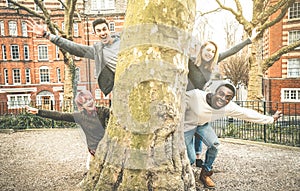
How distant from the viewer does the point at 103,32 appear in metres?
2.84

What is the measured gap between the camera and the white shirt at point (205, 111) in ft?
10.5

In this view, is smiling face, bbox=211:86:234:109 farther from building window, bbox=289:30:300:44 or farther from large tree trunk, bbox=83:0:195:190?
building window, bbox=289:30:300:44

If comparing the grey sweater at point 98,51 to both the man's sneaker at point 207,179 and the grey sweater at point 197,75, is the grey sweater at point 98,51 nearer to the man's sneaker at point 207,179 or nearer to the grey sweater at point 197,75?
the grey sweater at point 197,75

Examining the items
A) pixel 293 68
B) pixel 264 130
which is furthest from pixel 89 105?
pixel 293 68

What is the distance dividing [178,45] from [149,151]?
1.09m

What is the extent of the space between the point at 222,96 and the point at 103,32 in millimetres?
1596

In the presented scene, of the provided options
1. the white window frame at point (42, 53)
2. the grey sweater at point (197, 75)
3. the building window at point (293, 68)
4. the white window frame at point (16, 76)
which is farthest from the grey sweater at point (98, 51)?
the white window frame at point (16, 76)

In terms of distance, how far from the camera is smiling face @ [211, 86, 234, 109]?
9.83 ft

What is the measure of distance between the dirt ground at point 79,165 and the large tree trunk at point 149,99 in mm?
1535

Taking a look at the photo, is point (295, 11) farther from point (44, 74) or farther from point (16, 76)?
point (16, 76)

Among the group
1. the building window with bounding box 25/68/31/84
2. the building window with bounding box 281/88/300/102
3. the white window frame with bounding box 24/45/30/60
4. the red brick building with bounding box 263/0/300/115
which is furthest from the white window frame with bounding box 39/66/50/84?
the building window with bounding box 281/88/300/102

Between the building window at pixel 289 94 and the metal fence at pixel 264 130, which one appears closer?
the metal fence at pixel 264 130

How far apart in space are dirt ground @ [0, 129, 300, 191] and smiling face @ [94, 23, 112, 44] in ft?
7.29

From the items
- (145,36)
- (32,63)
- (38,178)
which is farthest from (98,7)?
(32,63)
